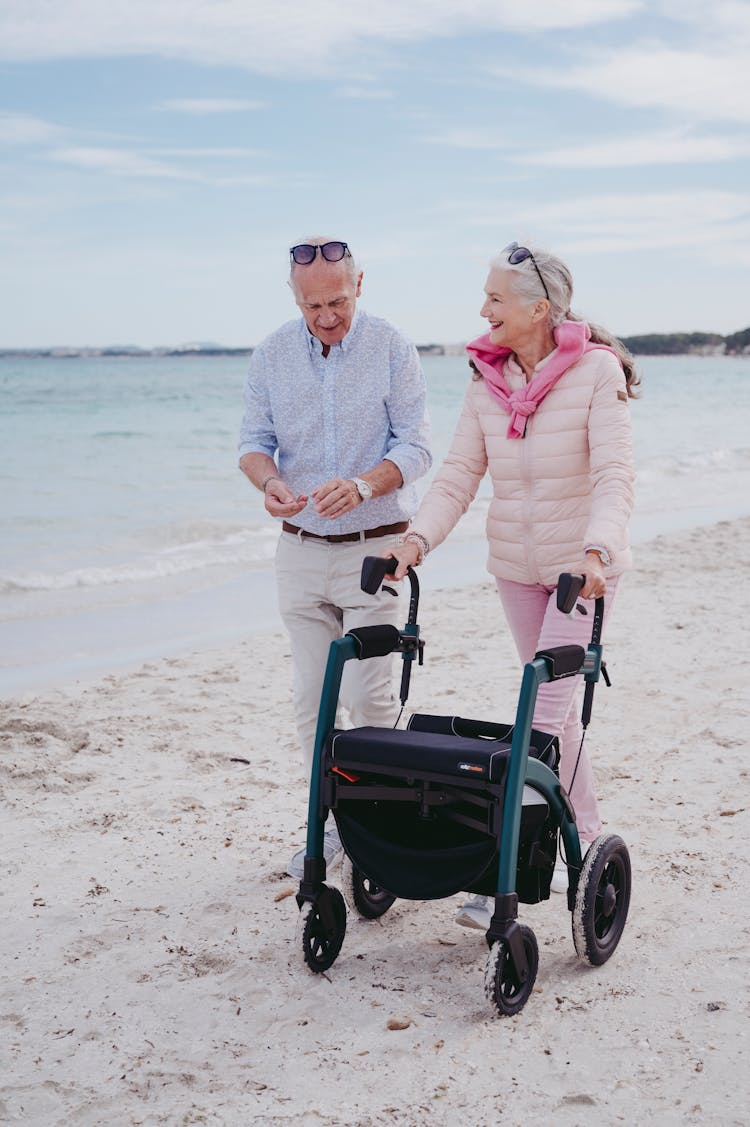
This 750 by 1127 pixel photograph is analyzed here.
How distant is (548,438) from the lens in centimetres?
312

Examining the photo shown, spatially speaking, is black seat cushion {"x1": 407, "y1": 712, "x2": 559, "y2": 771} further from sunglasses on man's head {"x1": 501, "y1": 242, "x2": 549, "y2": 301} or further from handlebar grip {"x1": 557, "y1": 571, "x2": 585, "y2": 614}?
sunglasses on man's head {"x1": 501, "y1": 242, "x2": 549, "y2": 301}

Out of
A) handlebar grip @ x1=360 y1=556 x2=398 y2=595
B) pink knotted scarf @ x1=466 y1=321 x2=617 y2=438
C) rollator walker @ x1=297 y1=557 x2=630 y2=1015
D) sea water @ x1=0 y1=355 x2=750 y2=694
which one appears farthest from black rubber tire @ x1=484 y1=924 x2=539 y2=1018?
sea water @ x1=0 y1=355 x2=750 y2=694

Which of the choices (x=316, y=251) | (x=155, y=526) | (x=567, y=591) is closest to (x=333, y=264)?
(x=316, y=251)

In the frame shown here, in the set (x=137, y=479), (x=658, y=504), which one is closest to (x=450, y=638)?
(x=658, y=504)

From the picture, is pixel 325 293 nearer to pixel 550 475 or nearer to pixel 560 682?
pixel 550 475

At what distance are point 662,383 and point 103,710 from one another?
162 ft

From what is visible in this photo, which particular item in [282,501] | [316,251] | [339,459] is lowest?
[282,501]

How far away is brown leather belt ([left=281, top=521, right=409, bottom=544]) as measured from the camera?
3.57m

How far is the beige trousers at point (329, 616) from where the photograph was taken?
3.53m

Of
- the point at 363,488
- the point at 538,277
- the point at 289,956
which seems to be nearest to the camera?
the point at 538,277

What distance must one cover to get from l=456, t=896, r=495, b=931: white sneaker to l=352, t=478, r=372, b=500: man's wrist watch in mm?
1187

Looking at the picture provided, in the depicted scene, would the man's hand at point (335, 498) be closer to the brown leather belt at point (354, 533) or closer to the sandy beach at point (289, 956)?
the brown leather belt at point (354, 533)

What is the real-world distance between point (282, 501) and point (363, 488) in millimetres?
245

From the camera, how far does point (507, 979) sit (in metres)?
2.84
